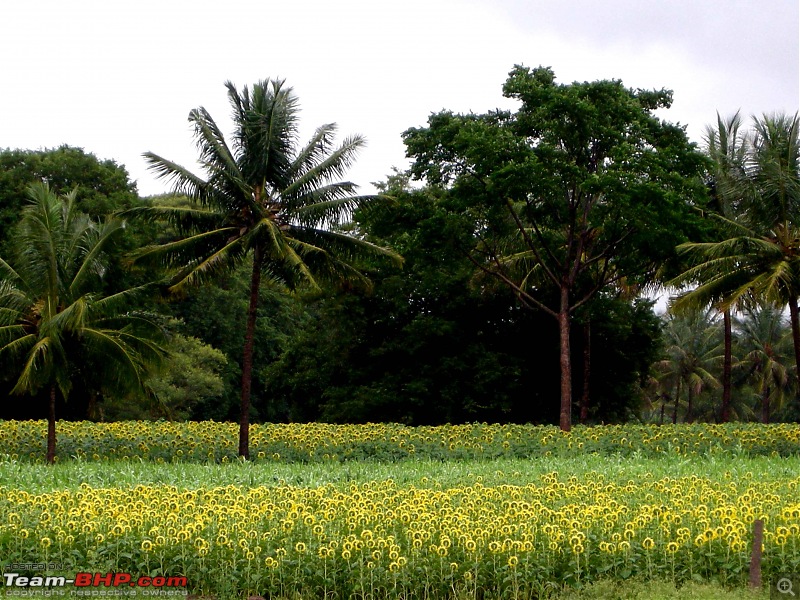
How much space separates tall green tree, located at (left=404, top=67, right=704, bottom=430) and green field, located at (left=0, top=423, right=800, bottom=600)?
9.84 m

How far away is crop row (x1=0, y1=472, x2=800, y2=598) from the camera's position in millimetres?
8859

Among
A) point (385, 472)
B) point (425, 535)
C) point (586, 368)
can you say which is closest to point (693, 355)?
point (586, 368)

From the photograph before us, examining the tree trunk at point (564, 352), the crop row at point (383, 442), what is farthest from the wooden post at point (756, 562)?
the tree trunk at point (564, 352)

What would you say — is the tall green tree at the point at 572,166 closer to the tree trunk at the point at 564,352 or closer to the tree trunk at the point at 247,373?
the tree trunk at the point at 564,352

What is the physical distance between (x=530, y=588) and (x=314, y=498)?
3346 mm

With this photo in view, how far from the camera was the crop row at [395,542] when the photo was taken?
8.86 metres

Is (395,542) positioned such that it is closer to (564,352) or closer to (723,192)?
(564,352)

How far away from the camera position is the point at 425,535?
9227 mm

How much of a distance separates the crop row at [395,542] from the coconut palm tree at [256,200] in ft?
26.3

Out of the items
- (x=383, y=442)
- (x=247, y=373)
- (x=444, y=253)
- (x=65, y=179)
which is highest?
(x=65, y=179)

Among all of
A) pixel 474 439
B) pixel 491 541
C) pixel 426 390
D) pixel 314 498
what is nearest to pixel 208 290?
pixel 426 390

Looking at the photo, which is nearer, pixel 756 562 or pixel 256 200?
pixel 756 562

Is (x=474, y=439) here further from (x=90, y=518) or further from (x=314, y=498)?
(x=90, y=518)

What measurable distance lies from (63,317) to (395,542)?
940cm
